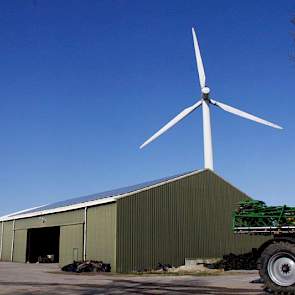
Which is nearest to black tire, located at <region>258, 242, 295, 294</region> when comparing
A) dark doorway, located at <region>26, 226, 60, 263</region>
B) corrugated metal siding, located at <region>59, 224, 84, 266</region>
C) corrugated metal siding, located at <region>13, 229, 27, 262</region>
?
corrugated metal siding, located at <region>59, 224, 84, 266</region>

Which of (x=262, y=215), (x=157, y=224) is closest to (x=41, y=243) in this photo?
(x=157, y=224)

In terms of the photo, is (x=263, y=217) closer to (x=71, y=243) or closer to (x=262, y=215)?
(x=262, y=215)

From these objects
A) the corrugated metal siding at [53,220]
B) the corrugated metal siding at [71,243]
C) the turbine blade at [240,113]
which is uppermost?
the turbine blade at [240,113]

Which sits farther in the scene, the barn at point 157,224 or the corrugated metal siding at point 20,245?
the corrugated metal siding at point 20,245

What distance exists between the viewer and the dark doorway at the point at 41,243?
152 ft

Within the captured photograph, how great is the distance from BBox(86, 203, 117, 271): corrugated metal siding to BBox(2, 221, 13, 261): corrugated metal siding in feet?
61.3

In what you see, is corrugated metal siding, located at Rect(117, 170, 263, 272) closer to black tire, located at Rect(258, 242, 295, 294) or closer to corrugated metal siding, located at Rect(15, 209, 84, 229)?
corrugated metal siding, located at Rect(15, 209, 84, 229)

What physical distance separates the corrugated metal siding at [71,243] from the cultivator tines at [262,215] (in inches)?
785

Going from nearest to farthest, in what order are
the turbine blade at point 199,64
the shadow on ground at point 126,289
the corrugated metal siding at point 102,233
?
1. the shadow on ground at point 126,289
2. the corrugated metal siding at point 102,233
3. the turbine blade at point 199,64

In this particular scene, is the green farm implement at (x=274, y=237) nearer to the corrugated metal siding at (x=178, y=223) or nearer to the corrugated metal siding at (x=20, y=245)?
the corrugated metal siding at (x=178, y=223)

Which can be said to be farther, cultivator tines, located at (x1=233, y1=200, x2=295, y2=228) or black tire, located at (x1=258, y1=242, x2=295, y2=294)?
cultivator tines, located at (x1=233, y1=200, x2=295, y2=228)

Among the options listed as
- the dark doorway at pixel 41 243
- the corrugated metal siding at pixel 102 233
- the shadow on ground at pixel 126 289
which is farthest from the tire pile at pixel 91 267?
the dark doorway at pixel 41 243

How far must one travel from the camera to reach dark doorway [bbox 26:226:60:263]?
46281 mm

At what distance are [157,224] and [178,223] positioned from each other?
1.68 meters
